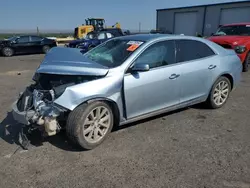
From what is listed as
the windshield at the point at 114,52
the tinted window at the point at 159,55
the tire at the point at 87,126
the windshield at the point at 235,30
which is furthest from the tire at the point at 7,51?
the tire at the point at 87,126

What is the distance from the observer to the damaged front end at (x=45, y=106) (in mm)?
3088

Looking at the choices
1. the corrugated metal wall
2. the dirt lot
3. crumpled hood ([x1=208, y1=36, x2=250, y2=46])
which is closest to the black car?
crumpled hood ([x1=208, y1=36, x2=250, y2=46])

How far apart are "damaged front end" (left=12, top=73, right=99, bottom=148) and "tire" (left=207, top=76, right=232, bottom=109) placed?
8.34ft

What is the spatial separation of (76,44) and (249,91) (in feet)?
36.9

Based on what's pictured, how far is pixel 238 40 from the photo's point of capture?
27.1 feet

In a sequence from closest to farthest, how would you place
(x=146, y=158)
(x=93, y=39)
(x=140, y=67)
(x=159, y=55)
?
(x=146, y=158) → (x=140, y=67) → (x=159, y=55) → (x=93, y=39)

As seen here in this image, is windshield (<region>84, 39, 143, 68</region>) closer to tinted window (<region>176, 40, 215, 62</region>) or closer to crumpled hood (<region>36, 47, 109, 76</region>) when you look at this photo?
crumpled hood (<region>36, 47, 109, 76</region>)

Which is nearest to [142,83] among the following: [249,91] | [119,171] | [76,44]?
[119,171]

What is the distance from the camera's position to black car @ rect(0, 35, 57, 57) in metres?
15.6

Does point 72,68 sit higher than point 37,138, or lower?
higher

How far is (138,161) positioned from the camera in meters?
3.06

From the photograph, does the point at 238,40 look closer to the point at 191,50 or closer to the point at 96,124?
the point at 191,50

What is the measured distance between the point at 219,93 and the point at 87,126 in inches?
115

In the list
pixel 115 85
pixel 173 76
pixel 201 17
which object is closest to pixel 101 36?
pixel 173 76
